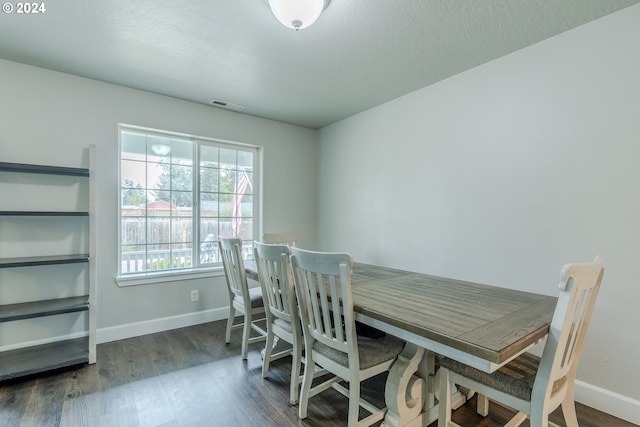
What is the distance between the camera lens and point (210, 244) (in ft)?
11.5

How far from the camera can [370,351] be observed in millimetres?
1571

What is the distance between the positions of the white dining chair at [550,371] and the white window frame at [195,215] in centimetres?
274

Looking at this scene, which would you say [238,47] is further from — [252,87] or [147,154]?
[147,154]

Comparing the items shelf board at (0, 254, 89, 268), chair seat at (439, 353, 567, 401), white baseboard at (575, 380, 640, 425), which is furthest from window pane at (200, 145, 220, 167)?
white baseboard at (575, 380, 640, 425)

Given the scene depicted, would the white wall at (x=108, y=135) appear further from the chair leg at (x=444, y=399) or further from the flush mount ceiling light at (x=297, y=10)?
the chair leg at (x=444, y=399)

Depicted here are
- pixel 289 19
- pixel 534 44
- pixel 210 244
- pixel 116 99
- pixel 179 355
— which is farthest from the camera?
pixel 210 244

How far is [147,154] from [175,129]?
0.39 meters

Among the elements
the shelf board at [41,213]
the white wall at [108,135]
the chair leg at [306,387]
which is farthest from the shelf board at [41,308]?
→ the chair leg at [306,387]

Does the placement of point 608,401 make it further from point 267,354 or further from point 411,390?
point 267,354

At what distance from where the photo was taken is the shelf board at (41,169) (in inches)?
87.7

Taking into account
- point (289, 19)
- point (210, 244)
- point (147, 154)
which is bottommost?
point (210, 244)

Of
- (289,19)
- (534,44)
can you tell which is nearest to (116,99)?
(289,19)

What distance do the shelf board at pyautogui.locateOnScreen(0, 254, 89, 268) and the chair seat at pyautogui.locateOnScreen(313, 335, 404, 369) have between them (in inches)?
82.6

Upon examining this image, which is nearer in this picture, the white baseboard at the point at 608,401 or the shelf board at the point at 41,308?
the white baseboard at the point at 608,401
